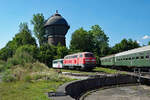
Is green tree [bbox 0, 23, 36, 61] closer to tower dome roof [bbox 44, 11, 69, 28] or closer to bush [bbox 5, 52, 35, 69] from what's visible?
tower dome roof [bbox 44, 11, 69, 28]

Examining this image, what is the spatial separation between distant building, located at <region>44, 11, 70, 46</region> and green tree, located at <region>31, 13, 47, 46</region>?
3.96 m

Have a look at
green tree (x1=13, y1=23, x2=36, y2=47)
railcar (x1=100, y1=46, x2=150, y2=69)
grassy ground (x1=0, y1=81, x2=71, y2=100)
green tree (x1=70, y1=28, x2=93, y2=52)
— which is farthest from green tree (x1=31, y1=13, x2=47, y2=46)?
grassy ground (x1=0, y1=81, x2=71, y2=100)

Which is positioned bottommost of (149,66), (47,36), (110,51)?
(149,66)

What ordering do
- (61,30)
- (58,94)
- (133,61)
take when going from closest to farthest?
(58,94) < (133,61) < (61,30)

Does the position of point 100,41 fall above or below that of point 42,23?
below

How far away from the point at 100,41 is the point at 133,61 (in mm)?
56001

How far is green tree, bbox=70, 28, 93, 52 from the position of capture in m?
76.2

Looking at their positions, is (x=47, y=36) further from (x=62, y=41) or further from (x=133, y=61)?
(x=133, y=61)

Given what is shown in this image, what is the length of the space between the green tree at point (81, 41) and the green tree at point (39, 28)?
481 inches

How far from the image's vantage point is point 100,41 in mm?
82500

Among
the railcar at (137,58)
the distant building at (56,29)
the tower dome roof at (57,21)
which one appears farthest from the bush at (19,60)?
the tower dome roof at (57,21)

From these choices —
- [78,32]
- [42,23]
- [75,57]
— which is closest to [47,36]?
[42,23]

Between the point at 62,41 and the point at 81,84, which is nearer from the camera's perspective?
the point at 81,84

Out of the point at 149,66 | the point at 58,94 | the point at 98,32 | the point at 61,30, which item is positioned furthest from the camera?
the point at 98,32
